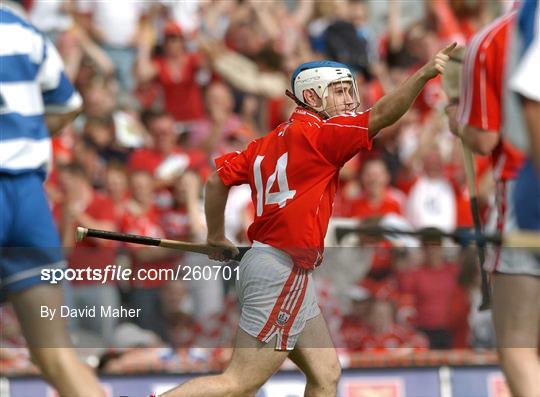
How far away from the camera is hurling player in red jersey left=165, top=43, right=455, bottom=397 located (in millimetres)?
5402

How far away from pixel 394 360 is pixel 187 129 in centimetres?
382

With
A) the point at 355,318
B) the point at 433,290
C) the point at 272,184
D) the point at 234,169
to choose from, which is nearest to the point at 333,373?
the point at 272,184

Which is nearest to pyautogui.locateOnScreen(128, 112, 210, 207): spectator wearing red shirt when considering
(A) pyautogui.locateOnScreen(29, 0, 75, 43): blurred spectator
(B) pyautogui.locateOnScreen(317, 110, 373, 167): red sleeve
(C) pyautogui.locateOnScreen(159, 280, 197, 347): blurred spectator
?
(A) pyautogui.locateOnScreen(29, 0, 75, 43): blurred spectator

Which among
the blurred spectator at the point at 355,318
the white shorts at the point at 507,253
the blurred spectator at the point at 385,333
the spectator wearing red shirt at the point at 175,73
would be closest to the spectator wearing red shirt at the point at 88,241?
the blurred spectator at the point at 355,318

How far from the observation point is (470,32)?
43.4 feet

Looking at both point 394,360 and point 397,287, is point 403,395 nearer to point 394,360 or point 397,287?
point 394,360

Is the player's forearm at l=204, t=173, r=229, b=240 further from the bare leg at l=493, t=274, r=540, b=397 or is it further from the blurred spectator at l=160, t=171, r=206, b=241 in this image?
the blurred spectator at l=160, t=171, r=206, b=241

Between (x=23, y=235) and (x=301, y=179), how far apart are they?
48.9 inches

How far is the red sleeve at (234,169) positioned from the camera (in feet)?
18.8

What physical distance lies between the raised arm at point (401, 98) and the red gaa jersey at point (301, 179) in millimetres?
57

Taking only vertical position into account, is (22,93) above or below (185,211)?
above

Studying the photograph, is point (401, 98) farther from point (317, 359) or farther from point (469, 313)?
point (469, 313)

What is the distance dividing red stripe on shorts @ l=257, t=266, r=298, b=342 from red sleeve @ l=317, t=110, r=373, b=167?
1.76 feet

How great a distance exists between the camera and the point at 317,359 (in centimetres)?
571
